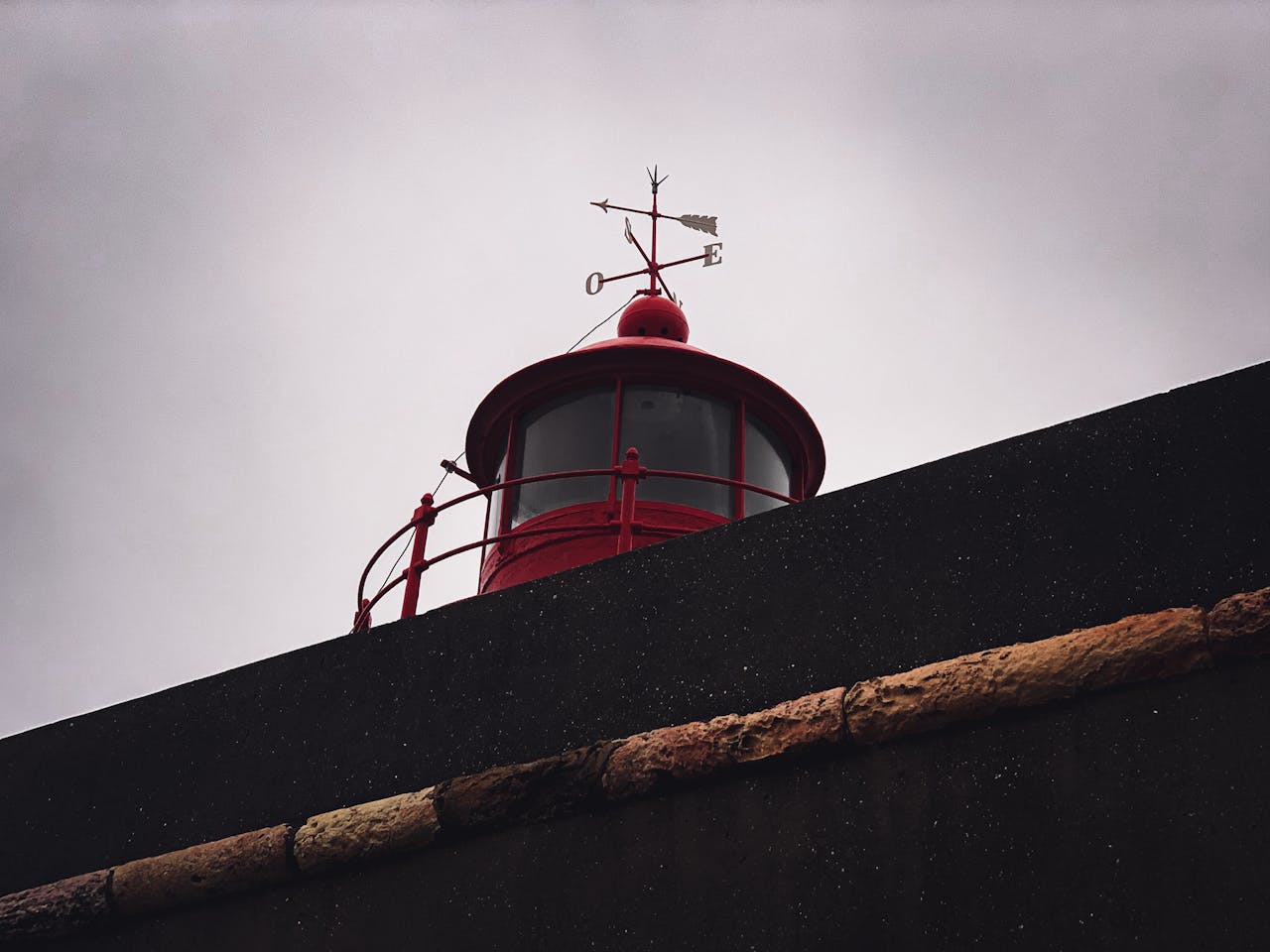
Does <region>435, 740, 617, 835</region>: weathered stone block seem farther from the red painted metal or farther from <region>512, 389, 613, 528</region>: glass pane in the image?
<region>512, 389, 613, 528</region>: glass pane

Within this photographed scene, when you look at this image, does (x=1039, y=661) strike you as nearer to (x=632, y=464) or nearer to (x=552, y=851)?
(x=552, y=851)

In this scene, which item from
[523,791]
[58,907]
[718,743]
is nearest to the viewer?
[718,743]

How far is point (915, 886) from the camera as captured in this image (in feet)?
10.7

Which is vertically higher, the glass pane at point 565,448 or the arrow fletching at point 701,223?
the arrow fletching at point 701,223

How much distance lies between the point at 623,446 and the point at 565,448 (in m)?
0.32

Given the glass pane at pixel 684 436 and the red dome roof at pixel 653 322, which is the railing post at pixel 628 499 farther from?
the red dome roof at pixel 653 322

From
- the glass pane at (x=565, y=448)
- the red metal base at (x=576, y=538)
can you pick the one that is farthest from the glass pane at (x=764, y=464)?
the glass pane at (x=565, y=448)

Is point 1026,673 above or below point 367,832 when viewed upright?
above

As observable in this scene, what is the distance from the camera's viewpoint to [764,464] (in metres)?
7.33

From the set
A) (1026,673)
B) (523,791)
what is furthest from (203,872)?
(1026,673)

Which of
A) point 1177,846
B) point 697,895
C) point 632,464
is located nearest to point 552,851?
point 697,895

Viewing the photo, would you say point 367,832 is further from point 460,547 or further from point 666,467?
point 666,467

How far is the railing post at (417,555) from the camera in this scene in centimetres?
535

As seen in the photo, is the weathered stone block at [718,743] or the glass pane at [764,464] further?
the glass pane at [764,464]
